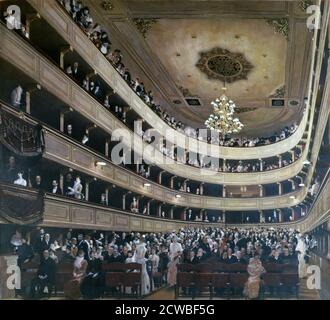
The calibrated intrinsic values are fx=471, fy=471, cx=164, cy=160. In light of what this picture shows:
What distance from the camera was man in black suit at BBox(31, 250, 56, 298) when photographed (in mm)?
9234

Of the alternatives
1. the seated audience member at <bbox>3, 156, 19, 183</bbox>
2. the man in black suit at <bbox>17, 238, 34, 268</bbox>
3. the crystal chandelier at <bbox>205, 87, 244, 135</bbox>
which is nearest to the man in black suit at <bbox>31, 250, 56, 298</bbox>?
the man in black suit at <bbox>17, 238, 34, 268</bbox>

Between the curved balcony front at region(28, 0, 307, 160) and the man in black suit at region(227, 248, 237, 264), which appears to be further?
the curved balcony front at region(28, 0, 307, 160)

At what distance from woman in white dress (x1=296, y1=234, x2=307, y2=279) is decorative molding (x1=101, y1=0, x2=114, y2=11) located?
8910mm

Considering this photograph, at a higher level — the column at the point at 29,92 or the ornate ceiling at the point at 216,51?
the ornate ceiling at the point at 216,51

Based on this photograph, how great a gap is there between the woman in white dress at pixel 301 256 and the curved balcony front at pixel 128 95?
334 cm

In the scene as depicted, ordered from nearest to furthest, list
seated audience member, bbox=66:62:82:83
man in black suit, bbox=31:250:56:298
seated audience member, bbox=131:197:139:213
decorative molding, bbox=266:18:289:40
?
1. man in black suit, bbox=31:250:56:298
2. seated audience member, bbox=66:62:82:83
3. seated audience member, bbox=131:197:139:213
4. decorative molding, bbox=266:18:289:40

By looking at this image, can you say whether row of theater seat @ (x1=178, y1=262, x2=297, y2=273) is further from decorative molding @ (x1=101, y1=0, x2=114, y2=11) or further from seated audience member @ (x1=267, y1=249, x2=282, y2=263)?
decorative molding @ (x1=101, y1=0, x2=114, y2=11)

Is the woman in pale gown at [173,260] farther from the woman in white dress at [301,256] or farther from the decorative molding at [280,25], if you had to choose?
the decorative molding at [280,25]

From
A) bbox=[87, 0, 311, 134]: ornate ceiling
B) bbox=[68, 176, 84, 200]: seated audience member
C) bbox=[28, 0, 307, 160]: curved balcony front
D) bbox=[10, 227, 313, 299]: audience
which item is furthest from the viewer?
bbox=[87, 0, 311, 134]: ornate ceiling

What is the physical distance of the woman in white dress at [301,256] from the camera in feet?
32.4

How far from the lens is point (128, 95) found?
1655 centimetres

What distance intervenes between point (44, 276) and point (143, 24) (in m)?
9.44

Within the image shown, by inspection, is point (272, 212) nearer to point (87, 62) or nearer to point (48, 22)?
point (87, 62)

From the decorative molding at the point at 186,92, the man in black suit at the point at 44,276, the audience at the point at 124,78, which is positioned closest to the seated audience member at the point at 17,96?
the audience at the point at 124,78
